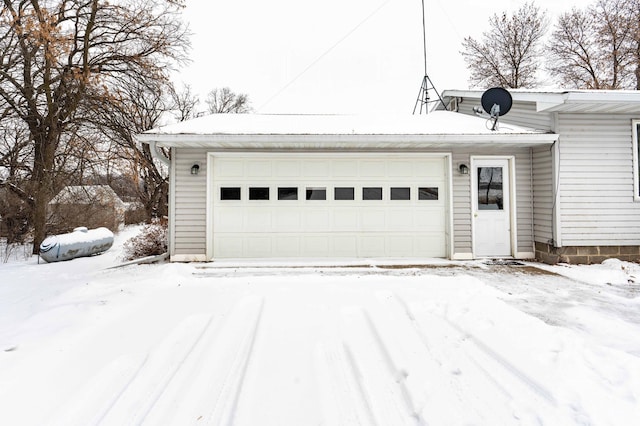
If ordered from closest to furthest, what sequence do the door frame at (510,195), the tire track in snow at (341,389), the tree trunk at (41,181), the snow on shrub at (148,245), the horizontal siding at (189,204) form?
the tire track in snow at (341,389)
the horizontal siding at (189,204)
the door frame at (510,195)
the snow on shrub at (148,245)
the tree trunk at (41,181)

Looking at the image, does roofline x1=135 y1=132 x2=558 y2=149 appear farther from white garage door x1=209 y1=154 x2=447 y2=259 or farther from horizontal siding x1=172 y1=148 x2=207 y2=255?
white garage door x1=209 y1=154 x2=447 y2=259

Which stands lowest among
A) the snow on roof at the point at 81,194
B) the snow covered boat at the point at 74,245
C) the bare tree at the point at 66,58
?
the snow covered boat at the point at 74,245

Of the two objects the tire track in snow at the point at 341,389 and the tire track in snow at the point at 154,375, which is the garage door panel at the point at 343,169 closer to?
the tire track in snow at the point at 154,375

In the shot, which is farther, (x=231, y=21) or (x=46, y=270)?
(x=231, y=21)

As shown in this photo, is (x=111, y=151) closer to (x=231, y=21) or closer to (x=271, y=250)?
(x=271, y=250)

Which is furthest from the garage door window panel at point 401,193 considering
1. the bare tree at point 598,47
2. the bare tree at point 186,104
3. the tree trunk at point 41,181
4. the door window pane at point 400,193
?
the bare tree at point 186,104

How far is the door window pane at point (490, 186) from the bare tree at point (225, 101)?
21.5 metres

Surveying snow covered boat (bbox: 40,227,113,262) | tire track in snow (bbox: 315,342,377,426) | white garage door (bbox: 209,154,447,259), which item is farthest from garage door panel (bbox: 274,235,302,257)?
snow covered boat (bbox: 40,227,113,262)

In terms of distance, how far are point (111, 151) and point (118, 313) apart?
29.6 ft

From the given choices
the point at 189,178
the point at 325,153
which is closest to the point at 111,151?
the point at 189,178

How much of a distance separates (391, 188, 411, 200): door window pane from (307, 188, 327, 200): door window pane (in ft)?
4.85

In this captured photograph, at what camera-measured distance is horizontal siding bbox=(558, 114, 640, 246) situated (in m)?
5.93

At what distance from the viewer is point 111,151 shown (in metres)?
10.5

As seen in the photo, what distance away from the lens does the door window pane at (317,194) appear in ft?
21.6
